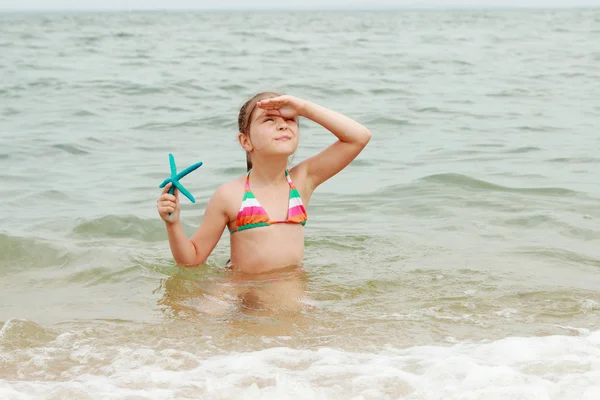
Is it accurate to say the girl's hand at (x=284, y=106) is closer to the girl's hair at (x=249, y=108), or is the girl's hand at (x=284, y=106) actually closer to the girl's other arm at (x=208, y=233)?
the girl's hair at (x=249, y=108)

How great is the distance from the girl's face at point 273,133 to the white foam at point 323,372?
1.31 meters

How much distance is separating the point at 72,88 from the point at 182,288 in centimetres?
1079

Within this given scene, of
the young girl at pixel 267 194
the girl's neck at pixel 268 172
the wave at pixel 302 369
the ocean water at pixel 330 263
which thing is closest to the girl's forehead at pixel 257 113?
the young girl at pixel 267 194

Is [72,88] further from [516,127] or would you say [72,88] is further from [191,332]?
[191,332]

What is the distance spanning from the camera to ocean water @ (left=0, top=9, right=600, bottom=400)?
3379 millimetres

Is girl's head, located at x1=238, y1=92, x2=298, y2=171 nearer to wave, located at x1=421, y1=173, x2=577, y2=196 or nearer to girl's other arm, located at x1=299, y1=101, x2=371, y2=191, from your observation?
girl's other arm, located at x1=299, y1=101, x2=371, y2=191

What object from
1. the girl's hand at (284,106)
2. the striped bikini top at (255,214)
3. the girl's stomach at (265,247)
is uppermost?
the girl's hand at (284,106)

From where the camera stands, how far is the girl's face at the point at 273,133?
4.57 metres

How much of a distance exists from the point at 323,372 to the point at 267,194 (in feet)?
5.34

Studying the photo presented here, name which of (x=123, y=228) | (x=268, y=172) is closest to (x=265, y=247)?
(x=268, y=172)

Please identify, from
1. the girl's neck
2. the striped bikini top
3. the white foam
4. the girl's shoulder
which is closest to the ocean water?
the white foam

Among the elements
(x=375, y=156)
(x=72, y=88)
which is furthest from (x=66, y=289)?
(x=72, y=88)

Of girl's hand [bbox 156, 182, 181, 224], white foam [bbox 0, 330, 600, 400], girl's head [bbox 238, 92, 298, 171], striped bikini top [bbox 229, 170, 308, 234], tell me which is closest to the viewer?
white foam [bbox 0, 330, 600, 400]

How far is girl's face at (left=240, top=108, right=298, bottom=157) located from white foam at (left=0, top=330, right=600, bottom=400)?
4.29ft
